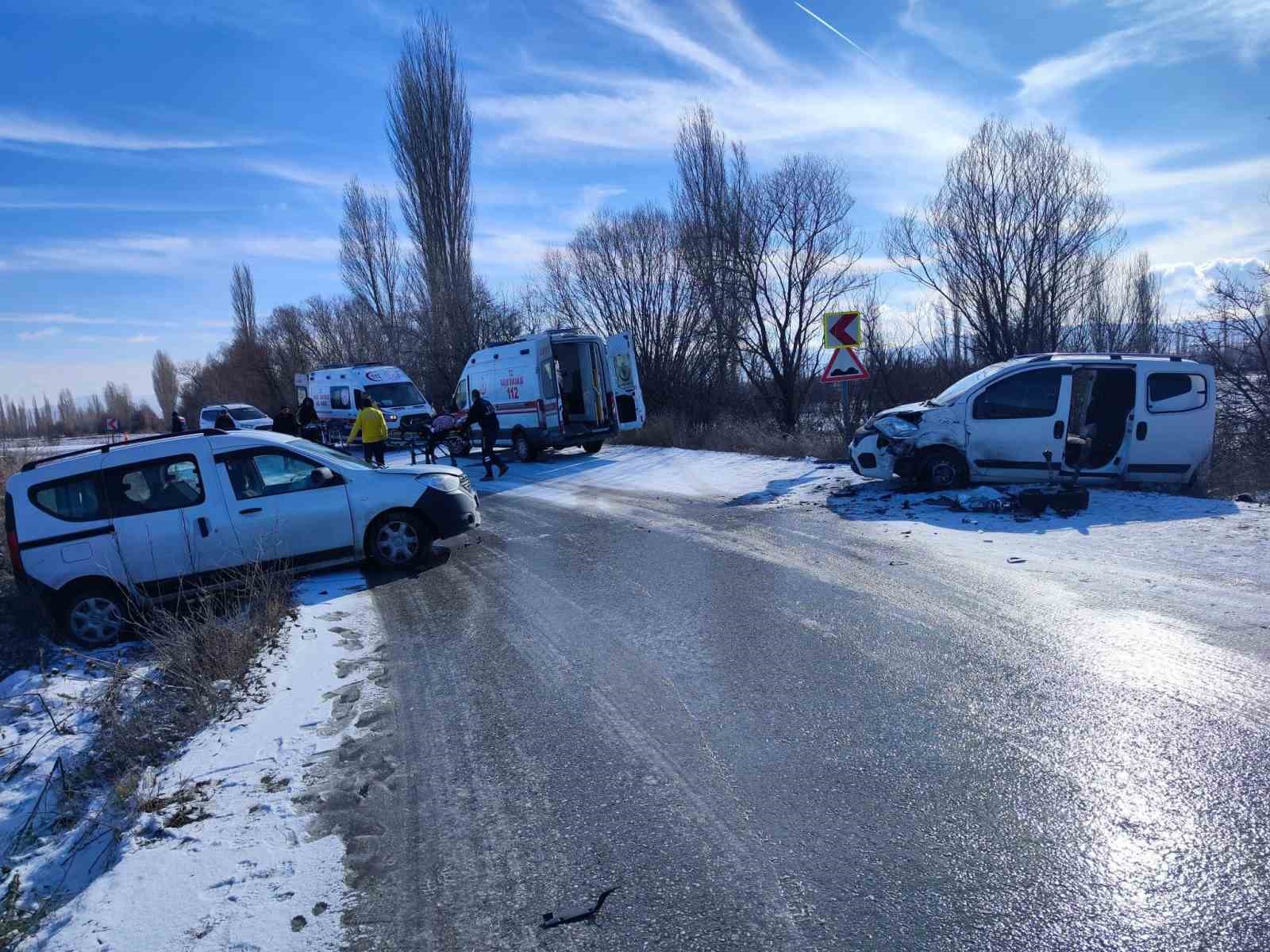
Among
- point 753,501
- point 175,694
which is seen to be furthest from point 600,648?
point 753,501

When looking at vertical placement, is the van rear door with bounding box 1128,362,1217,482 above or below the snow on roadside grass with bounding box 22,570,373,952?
above

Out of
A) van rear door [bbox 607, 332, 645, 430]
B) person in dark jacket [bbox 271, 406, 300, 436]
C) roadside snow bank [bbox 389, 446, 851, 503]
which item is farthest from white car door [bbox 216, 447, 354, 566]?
person in dark jacket [bbox 271, 406, 300, 436]

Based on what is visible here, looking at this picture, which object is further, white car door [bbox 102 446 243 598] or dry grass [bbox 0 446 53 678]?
white car door [bbox 102 446 243 598]

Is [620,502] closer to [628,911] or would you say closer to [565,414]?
[565,414]

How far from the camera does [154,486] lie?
772 cm

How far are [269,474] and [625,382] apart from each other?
11771mm

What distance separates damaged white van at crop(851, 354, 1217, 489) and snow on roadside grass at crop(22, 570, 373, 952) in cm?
848

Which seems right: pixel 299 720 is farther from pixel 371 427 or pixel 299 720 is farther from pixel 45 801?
pixel 371 427

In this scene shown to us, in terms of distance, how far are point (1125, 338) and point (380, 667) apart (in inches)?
1112

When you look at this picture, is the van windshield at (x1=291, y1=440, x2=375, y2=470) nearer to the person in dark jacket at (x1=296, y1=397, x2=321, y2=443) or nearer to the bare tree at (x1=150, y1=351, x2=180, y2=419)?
the person in dark jacket at (x1=296, y1=397, x2=321, y2=443)

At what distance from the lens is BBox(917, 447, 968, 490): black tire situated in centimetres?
1073

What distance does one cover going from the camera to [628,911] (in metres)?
2.89

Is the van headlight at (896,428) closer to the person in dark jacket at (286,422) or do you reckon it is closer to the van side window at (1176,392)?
the van side window at (1176,392)

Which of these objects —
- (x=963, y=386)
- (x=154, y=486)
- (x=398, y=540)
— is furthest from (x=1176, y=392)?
(x=154, y=486)
